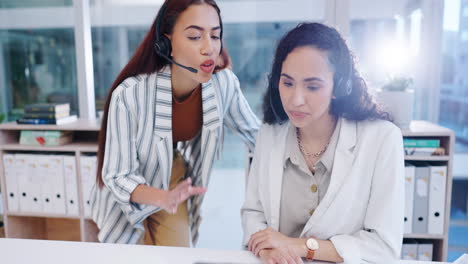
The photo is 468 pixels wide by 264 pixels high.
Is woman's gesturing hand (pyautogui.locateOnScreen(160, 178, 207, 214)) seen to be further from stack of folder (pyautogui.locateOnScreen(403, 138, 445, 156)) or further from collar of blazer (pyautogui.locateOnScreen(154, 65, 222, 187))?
stack of folder (pyautogui.locateOnScreen(403, 138, 445, 156))

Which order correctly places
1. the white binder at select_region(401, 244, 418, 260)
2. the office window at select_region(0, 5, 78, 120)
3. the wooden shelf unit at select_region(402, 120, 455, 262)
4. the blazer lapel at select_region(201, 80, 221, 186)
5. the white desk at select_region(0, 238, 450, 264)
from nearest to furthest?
the white desk at select_region(0, 238, 450, 264) < the blazer lapel at select_region(201, 80, 221, 186) < the wooden shelf unit at select_region(402, 120, 455, 262) < the white binder at select_region(401, 244, 418, 260) < the office window at select_region(0, 5, 78, 120)

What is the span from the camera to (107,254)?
2.83 ft

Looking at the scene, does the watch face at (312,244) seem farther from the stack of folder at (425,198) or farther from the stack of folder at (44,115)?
the stack of folder at (44,115)

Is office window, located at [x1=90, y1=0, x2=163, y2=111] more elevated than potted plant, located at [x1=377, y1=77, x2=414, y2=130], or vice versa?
office window, located at [x1=90, y1=0, x2=163, y2=111]

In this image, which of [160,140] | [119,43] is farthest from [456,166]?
[119,43]

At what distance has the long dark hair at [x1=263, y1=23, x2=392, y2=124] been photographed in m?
1.05

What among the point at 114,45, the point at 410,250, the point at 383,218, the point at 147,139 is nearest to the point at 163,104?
the point at 147,139

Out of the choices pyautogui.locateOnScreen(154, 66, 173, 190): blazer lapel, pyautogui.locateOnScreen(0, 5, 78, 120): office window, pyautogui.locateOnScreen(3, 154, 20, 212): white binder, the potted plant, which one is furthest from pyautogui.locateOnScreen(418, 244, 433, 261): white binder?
pyautogui.locateOnScreen(0, 5, 78, 120): office window

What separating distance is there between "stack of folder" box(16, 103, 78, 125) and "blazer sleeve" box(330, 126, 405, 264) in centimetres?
174

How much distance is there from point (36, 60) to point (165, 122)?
8.97 ft

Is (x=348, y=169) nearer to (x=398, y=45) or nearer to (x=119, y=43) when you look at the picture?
(x=398, y=45)

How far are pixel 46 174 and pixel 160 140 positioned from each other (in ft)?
3.61

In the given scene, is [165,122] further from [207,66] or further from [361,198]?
[361,198]

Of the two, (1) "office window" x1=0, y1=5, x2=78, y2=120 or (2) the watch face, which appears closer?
(2) the watch face
